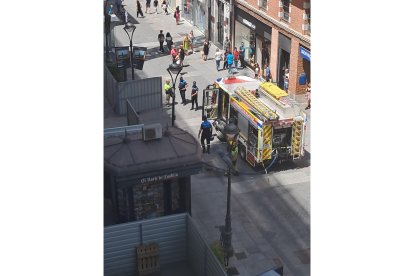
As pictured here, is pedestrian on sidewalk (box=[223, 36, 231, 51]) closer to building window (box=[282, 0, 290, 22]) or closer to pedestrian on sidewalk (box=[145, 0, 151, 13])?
building window (box=[282, 0, 290, 22])

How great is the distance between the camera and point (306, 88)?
30391mm

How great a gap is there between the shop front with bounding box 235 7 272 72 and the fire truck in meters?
9.99

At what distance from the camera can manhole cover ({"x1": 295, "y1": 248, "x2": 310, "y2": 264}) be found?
55.7 ft

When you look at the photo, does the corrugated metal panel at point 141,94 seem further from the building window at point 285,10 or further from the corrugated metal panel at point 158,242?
the corrugated metal panel at point 158,242

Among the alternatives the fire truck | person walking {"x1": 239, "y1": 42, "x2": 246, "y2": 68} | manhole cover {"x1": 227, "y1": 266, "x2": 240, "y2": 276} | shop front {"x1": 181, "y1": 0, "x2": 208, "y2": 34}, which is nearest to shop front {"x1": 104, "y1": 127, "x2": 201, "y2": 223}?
manhole cover {"x1": 227, "y1": 266, "x2": 240, "y2": 276}

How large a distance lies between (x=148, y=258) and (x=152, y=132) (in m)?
A: 3.46

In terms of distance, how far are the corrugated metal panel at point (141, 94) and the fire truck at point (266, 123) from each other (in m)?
4.89

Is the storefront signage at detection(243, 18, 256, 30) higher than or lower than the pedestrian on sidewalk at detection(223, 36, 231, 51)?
higher

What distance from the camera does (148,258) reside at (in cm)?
1587

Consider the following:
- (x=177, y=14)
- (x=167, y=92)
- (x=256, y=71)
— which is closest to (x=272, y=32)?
(x=256, y=71)

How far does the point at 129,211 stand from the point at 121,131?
3.10 m

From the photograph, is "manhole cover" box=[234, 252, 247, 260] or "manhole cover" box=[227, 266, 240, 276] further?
"manhole cover" box=[234, 252, 247, 260]
